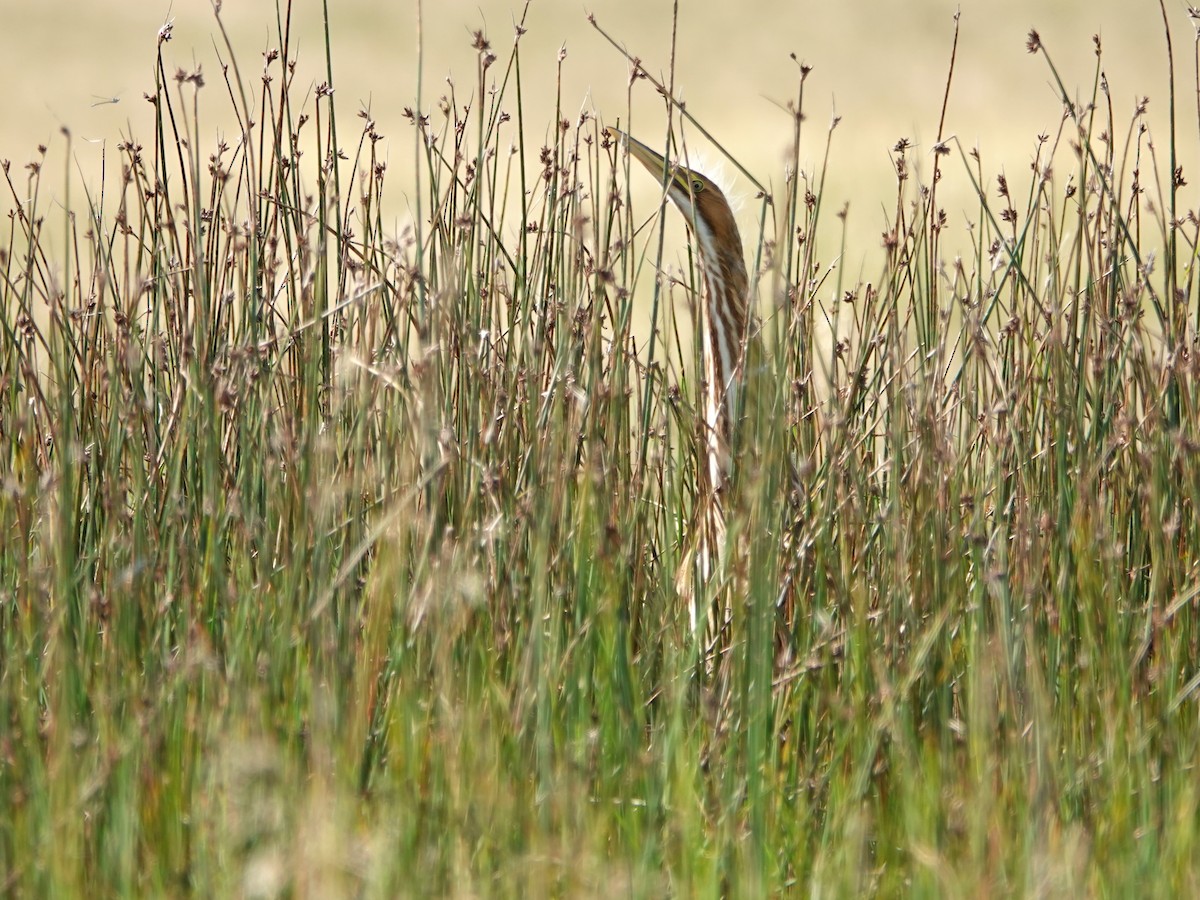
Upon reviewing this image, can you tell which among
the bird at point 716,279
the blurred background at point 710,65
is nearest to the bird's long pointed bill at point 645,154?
the bird at point 716,279

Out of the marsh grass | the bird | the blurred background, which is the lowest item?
the marsh grass

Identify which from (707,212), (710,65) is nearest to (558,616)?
(707,212)

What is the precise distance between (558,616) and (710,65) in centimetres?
1616

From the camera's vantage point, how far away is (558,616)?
1941 mm

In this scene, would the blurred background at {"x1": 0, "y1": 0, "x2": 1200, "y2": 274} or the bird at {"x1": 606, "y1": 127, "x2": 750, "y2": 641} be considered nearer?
the bird at {"x1": 606, "y1": 127, "x2": 750, "y2": 641}

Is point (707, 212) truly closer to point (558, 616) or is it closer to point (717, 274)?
point (717, 274)

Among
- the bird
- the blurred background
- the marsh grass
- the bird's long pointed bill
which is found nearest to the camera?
the marsh grass

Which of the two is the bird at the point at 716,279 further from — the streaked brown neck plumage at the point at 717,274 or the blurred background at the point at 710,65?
the blurred background at the point at 710,65

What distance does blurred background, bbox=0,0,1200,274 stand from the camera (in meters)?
14.0

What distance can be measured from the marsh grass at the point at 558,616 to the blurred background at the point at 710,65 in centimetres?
992

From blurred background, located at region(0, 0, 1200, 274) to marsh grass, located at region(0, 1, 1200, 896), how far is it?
9919mm

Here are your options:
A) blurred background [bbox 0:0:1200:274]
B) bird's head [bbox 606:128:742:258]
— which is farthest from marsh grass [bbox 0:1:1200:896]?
blurred background [bbox 0:0:1200:274]

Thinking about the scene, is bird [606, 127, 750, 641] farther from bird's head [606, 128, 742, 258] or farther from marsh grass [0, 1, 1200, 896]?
marsh grass [0, 1, 1200, 896]

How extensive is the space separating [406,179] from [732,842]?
11.9 meters
